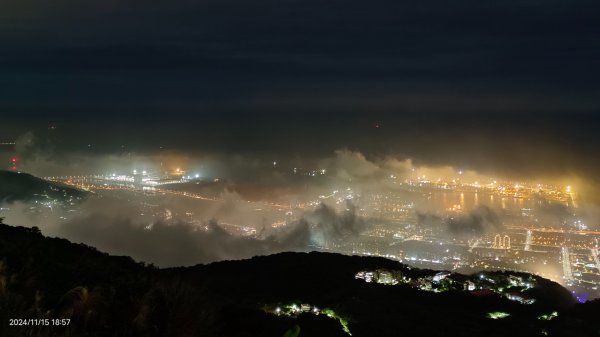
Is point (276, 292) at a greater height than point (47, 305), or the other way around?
point (47, 305)

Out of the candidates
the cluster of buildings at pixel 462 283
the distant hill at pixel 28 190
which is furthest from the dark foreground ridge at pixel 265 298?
the distant hill at pixel 28 190

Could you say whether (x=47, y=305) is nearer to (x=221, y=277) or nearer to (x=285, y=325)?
(x=285, y=325)

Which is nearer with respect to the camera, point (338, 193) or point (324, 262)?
point (324, 262)

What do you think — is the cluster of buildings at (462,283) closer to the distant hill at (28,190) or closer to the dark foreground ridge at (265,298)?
the dark foreground ridge at (265,298)

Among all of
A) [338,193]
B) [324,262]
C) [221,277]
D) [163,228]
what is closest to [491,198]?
[338,193]

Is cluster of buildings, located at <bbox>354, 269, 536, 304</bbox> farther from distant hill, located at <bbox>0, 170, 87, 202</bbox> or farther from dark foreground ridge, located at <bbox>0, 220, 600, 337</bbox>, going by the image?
distant hill, located at <bbox>0, 170, 87, 202</bbox>

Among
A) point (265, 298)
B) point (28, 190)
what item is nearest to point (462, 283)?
point (265, 298)

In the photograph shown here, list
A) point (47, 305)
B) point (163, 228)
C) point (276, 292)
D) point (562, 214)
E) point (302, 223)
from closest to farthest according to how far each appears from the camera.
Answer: point (47, 305) < point (276, 292) < point (163, 228) < point (302, 223) < point (562, 214)
